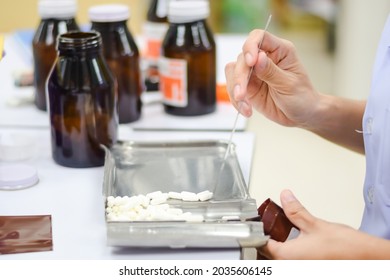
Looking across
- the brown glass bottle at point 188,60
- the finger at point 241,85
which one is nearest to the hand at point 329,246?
the finger at point 241,85

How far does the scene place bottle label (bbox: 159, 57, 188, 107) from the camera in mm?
1236

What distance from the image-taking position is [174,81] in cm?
125

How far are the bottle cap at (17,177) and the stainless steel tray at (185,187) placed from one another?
113 mm

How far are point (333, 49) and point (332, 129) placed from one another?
257cm

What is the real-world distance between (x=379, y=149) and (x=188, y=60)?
1.47ft

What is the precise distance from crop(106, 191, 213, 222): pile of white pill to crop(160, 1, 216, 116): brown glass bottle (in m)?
0.40

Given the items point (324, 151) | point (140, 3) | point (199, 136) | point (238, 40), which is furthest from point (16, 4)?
point (199, 136)

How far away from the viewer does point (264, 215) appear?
805 millimetres

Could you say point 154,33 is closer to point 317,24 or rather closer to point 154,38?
point 154,38

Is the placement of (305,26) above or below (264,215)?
below

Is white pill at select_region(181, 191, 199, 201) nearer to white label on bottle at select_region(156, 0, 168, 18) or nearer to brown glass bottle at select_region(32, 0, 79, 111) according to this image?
brown glass bottle at select_region(32, 0, 79, 111)

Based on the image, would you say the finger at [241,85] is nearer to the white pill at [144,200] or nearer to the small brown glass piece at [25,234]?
the white pill at [144,200]

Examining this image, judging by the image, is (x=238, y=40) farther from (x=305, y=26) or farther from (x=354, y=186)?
(x=305, y=26)

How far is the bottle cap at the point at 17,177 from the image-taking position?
95cm
